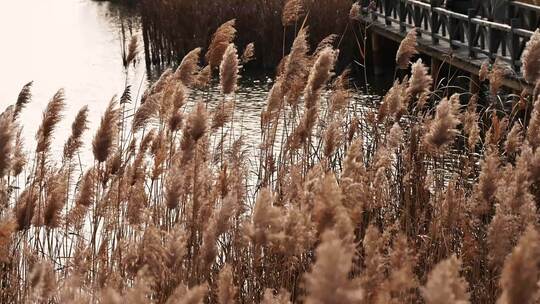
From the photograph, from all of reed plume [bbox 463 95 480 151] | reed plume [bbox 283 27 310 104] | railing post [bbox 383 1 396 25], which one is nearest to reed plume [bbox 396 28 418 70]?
reed plume [bbox 463 95 480 151]

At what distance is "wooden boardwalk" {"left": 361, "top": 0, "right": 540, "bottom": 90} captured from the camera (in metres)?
13.8

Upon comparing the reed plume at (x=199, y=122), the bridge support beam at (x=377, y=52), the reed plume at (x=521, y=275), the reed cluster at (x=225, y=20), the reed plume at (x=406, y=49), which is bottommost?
the bridge support beam at (x=377, y=52)

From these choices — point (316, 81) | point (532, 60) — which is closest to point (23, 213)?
point (316, 81)

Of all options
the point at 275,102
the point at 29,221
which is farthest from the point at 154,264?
the point at 275,102

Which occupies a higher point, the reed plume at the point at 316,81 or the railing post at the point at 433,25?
the reed plume at the point at 316,81

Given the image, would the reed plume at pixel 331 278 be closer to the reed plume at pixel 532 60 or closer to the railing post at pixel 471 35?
the reed plume at pixel 532 60

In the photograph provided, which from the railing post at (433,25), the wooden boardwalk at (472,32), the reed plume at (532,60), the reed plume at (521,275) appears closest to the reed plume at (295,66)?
the reed plume at (532,60)

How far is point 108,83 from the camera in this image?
18750mm

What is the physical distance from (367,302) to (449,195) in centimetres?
165

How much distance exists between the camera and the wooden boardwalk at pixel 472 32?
542 inches

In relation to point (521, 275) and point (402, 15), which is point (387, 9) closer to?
point (402, 15)

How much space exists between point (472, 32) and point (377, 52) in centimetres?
618

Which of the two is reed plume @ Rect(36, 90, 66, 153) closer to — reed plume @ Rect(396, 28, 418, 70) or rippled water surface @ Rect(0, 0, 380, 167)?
reed plume @ Rect(396, 28, 418, 70)

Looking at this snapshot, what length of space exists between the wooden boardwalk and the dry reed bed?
6.36m
